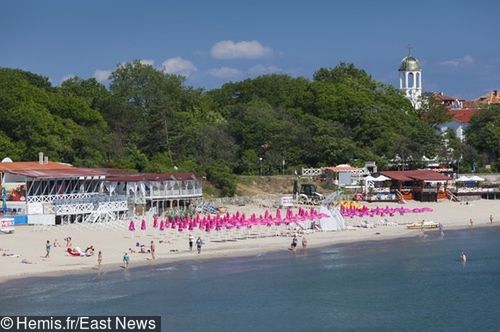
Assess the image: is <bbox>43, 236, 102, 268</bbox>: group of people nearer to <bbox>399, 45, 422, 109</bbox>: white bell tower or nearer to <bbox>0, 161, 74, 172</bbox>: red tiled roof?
<bbox>0, 161, 74, 172</bbox>: red tiled roof

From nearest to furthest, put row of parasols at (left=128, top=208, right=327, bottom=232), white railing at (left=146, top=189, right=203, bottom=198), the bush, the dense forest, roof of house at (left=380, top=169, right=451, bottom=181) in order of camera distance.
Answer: row of parasols at (left=128, top=208, right=327, bottom=232) → white railing at (left=146, top=189, right=203, bottom=198) → the bush → the dense forest → roof of house at (left=380, top=169, right=451, bottom=181)

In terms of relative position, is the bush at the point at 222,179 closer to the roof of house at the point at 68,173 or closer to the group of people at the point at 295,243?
the roof of house at the point at 68,173

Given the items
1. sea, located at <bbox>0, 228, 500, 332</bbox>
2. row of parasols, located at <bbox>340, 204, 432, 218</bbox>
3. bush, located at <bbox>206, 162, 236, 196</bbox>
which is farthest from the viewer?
bush, located at <bbox>206, 162, 236, 196</bbox>

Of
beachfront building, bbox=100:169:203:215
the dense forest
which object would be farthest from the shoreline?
the dense forest

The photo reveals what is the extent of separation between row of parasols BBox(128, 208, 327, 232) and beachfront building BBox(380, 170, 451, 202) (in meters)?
16.5

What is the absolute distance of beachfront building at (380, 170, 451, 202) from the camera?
72625mm

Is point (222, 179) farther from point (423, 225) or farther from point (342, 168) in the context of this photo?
point (423, 225)

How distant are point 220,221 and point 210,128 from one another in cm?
2588

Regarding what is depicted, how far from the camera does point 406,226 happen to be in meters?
60.9

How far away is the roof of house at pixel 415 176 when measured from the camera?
72750 millimetres

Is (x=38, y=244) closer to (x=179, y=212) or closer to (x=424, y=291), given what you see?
(x=179, y=212)

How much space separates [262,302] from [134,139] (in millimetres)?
42435

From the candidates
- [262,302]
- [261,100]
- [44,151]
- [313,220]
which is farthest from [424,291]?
[261,100]

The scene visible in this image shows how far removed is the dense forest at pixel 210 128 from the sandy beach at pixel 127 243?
13995mm
